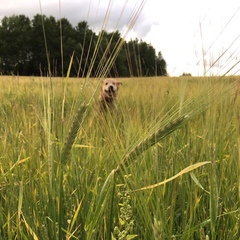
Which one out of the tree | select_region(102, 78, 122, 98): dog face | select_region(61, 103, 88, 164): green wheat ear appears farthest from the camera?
the tree

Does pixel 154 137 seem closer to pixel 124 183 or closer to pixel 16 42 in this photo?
pixel 124 183

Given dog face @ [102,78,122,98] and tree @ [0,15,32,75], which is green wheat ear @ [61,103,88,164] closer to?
dog face @ [102,78,122,98]

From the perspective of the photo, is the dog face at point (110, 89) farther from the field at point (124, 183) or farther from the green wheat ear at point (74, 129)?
the green wheat ear at point (74, 129)

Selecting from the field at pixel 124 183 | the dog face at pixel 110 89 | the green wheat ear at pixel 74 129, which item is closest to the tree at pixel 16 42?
the dog face at pixel 110 89

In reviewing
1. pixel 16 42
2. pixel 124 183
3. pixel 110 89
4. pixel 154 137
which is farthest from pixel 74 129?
pixel 16 42

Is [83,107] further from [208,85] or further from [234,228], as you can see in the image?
[234,228]

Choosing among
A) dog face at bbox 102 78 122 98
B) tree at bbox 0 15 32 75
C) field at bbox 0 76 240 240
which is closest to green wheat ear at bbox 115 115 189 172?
field at bbox 0 76 240 240

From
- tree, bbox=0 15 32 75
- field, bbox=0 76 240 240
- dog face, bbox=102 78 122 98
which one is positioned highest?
tree, bbox=0 15 32 75

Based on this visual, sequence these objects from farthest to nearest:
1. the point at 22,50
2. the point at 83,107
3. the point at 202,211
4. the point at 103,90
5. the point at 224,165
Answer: the point at 22,50 → the point at 103,90 → the point at 224,165 → the point at 202,211 → the point at 83,107

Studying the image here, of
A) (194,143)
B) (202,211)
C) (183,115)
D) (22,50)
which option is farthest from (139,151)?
(22,50)

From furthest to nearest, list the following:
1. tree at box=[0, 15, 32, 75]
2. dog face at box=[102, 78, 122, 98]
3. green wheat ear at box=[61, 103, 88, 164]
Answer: tree at box=[0, 15, 32, 75] < dog face at box=[102, 78, 122, 98] < green wheat ear at box=[61, 103, 88, 164]

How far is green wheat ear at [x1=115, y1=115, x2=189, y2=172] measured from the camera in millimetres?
572

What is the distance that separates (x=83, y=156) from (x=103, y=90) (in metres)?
3.91

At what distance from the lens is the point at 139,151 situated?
58 cm
